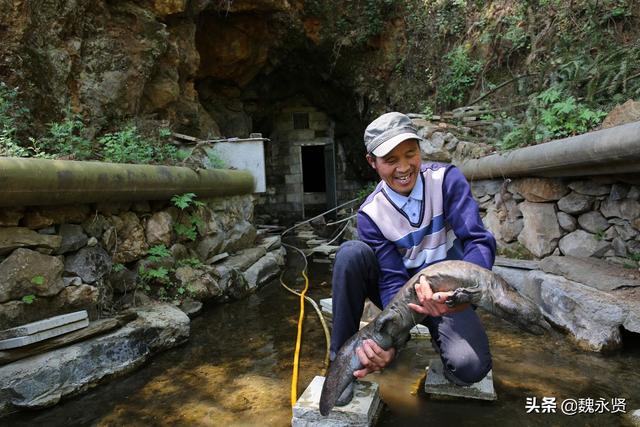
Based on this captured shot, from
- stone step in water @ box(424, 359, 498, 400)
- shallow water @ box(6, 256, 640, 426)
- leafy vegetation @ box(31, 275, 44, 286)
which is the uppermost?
leafy vegetation @ box(31, 275, 44, 286)

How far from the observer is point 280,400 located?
7.80ft

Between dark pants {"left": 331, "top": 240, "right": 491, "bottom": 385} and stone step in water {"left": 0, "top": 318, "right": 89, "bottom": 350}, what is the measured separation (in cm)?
186

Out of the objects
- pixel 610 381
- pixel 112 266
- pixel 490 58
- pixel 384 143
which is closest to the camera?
pixel 384 143

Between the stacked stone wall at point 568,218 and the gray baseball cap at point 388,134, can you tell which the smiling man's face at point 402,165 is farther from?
the stacked stone wall at point 568,218

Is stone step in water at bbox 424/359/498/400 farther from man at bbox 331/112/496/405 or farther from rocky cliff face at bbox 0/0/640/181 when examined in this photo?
rocky cliff face at bbox 0/0/640/181

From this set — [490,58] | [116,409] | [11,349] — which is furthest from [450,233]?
[490,58]

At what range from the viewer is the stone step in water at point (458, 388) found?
219 centimetres

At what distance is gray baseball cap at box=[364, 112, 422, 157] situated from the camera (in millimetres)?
1944

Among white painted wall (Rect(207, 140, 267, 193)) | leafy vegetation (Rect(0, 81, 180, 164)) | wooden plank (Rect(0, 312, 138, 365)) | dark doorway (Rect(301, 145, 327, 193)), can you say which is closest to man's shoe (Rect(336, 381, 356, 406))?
wooden plank (Rect(0, 312, 138, 365))

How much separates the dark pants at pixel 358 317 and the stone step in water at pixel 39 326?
1.86 metres

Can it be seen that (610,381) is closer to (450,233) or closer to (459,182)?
(450,233)

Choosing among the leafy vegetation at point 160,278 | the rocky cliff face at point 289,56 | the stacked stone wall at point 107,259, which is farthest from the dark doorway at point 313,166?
the leafy vegetation at point 160,278

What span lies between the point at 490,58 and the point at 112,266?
676 centimetres

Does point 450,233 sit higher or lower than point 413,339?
higher
